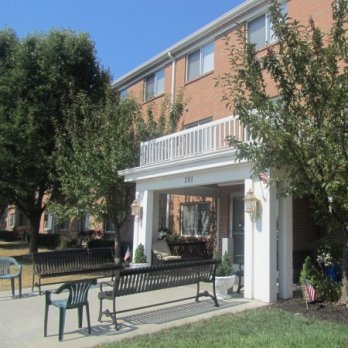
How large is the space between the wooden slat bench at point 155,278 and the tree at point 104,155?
687cm

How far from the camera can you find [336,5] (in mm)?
8031

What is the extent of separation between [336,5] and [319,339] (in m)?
5.75

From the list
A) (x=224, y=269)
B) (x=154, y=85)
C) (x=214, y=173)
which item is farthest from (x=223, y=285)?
(x=154, y=85)

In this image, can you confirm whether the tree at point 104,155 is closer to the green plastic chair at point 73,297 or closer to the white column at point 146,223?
the white column at point 146,223

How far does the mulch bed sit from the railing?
351cm

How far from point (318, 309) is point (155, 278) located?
3056 mm

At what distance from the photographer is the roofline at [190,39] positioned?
16.3 metres

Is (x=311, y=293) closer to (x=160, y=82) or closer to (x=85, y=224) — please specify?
(x=160, y=82)

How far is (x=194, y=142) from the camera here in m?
12.1

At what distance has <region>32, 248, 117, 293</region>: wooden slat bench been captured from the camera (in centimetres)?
1126

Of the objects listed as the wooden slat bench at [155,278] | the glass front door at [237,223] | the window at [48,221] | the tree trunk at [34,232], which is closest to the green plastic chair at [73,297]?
the wooden slat bench at [155,278]

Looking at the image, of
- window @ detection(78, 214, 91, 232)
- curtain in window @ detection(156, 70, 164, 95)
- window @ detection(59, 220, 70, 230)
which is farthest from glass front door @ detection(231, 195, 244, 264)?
window @ detection(59, 220, 70, 230)

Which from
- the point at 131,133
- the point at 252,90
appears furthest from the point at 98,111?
the point at 252,90

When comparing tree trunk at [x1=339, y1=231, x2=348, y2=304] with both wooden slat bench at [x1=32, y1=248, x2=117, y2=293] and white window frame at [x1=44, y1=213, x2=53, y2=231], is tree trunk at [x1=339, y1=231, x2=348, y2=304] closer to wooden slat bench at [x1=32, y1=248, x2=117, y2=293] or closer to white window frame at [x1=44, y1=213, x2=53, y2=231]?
wooden slat bench at [x1=32, y1=248, x2=117, y2=293]
